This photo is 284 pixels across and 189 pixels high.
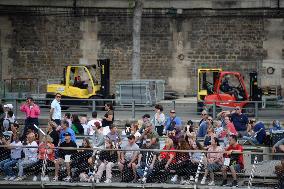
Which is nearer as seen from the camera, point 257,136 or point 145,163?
point 145,163

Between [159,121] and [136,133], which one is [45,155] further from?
[159,121]

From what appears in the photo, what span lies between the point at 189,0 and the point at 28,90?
8.33 meters

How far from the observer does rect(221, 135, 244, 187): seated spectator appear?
899 inches

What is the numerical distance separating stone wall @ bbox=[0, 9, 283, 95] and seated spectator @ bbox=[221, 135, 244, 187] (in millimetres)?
20596

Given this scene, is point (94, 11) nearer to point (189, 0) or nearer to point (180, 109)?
point (189, 0)

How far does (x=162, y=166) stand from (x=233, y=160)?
178 centimetres

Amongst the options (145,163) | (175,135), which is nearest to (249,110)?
(175,135)

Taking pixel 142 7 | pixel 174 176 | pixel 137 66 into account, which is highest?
pixel 142 7

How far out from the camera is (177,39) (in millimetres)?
43812

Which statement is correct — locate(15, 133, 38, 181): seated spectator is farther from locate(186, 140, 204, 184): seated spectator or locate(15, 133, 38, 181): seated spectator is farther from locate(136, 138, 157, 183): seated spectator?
locate(186, 140, 204, 184): seated spectator

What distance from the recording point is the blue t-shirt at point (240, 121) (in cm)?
2800

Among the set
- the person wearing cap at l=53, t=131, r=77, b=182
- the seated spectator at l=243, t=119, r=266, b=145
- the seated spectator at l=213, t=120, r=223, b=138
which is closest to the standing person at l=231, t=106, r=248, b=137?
the seated spectator at l=243, t=119, r=266, b=145

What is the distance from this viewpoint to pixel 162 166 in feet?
77.4

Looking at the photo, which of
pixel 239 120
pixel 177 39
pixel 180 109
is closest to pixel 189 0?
pixel 177 39
